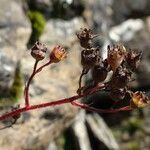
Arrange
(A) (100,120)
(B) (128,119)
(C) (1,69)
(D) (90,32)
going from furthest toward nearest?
(B) (128,119), (A) (100,120), (C) (1,69), (D) (90,32)

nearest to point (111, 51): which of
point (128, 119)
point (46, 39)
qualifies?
point (46, 39)

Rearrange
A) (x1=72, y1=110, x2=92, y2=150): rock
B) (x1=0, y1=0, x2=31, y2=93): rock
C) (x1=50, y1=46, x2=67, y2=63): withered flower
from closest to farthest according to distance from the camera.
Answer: (x1=50, y1=46, x2=67, y2=63): withered flower, (x1=0, y1=0, x2=31, y2=93): rock, (x1=72, y1=110, x2=92, y2=150): rock

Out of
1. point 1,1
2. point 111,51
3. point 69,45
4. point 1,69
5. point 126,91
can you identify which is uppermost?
point 1,1

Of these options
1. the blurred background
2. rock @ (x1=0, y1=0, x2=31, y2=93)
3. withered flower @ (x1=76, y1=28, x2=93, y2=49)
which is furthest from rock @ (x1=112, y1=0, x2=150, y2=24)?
withered flower @ (x1=76, y1=28, x2=93, y2=49)

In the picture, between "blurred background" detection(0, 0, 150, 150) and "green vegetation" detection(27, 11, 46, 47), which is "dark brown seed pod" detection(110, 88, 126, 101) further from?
"green vegetation" detection(27, 11, 46, 47)

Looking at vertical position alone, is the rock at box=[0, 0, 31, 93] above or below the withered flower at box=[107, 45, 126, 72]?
above

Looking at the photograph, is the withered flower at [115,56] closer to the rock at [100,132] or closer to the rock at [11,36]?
the rock at [11,36]

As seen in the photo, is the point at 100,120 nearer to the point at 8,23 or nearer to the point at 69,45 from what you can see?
the point at 69,45

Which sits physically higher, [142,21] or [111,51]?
[142,21]
